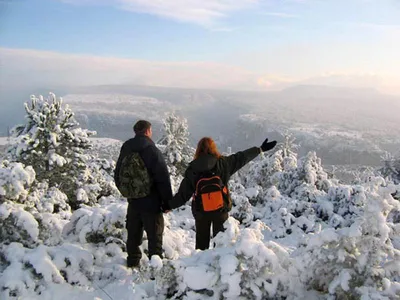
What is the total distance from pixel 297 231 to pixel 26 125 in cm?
1036

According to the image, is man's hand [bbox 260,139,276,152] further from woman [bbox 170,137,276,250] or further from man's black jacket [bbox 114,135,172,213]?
man's black jacket [bbox 114,135,172,213]

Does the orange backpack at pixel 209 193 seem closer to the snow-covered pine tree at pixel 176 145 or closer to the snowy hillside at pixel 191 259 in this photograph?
the snowy hillside at pixel 191 259

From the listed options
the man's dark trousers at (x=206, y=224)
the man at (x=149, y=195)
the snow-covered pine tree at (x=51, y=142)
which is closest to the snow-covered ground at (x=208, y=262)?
the man at (x=149, y=195)

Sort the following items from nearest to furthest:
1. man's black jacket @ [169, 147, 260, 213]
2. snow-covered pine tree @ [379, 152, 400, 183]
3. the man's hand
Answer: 1. man's black jacket @ [169, 147, 260, 213]
2. the man's hand
3. snow-covered pine tree @ [379, 152, 400, 183]

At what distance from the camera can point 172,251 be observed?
16.5 feet

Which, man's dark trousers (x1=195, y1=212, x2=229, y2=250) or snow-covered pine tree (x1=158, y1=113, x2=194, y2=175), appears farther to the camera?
snow-covered pine tree (x1=158, y1=113, x2=194, y2=175)

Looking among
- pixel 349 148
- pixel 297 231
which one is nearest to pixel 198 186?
pixel 297 231

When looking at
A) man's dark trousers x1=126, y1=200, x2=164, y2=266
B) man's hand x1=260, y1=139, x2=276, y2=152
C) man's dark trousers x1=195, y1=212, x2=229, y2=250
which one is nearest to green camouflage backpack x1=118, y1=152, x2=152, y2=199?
man's dark trousers x1=126, y1=200, x2=164, y2=266

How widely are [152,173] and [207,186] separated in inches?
29.9

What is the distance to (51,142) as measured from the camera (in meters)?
12.7

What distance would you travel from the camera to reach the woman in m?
4.56

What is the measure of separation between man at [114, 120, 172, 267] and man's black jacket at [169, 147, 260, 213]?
0.18 metres

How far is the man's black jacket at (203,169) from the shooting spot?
4547 mm

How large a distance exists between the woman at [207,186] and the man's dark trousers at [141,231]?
33 centimetres
